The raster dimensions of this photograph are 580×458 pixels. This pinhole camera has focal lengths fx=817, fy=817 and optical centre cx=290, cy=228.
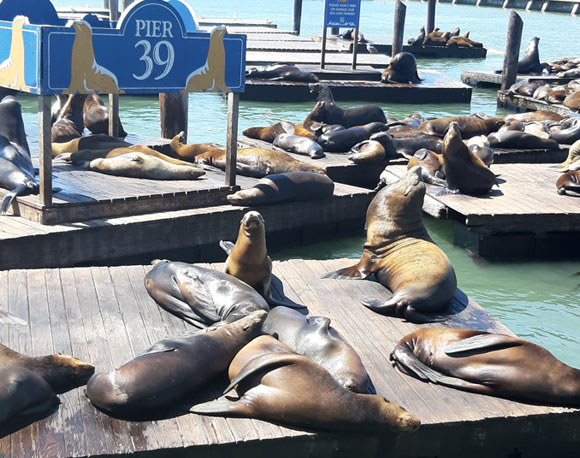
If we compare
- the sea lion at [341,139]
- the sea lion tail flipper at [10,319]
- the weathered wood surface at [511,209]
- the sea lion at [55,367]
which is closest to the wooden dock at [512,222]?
the weathered wood surface at [511,209]

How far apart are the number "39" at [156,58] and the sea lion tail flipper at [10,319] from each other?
285 centimetres

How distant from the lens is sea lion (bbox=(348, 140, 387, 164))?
1028 cm

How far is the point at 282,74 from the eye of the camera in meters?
18.9

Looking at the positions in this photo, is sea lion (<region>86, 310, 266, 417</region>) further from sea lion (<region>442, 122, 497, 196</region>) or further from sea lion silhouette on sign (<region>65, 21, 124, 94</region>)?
sea lion (<region>442, 122, 497, 196</region>)

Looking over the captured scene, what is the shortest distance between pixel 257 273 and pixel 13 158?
3.41 meters

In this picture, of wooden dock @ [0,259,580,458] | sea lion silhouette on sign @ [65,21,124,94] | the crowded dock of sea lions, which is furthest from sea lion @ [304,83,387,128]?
wooden dock @ [0,259,580,458]

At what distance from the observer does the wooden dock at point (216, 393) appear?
3.73m

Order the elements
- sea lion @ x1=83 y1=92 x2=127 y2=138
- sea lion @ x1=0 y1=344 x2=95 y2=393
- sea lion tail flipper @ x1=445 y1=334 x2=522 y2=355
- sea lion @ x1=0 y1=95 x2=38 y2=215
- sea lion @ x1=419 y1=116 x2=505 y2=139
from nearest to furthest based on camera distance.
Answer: sea lion @ x1=0 y1=344 x2=95 y2=393 < sea lion tail flipper @ x1=445 y1=334 x2=522 y2=355 < sea lion @ x1=0 y1=95 x2=38 y2=215 < sea lion @ x1=83 y1=92 x2=127 y2=138 < sea lion @ x1=419 y1=116 x2=505 y2=139

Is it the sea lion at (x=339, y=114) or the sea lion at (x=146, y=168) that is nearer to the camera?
the sea lion at (x=146, y=168)

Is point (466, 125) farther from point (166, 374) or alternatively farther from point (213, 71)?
point (166, 374)

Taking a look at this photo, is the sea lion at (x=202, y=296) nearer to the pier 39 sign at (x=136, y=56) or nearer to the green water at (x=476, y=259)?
the pier 39 sign at (x=136, y=56)

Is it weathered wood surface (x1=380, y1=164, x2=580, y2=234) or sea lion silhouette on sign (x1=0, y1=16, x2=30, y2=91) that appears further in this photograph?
weathered wood surface (x1=380, y1=164, x2=580, y2=234)

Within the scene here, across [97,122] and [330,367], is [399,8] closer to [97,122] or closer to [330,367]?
[97,122]

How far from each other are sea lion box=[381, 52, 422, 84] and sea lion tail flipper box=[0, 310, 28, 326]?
15868mm
